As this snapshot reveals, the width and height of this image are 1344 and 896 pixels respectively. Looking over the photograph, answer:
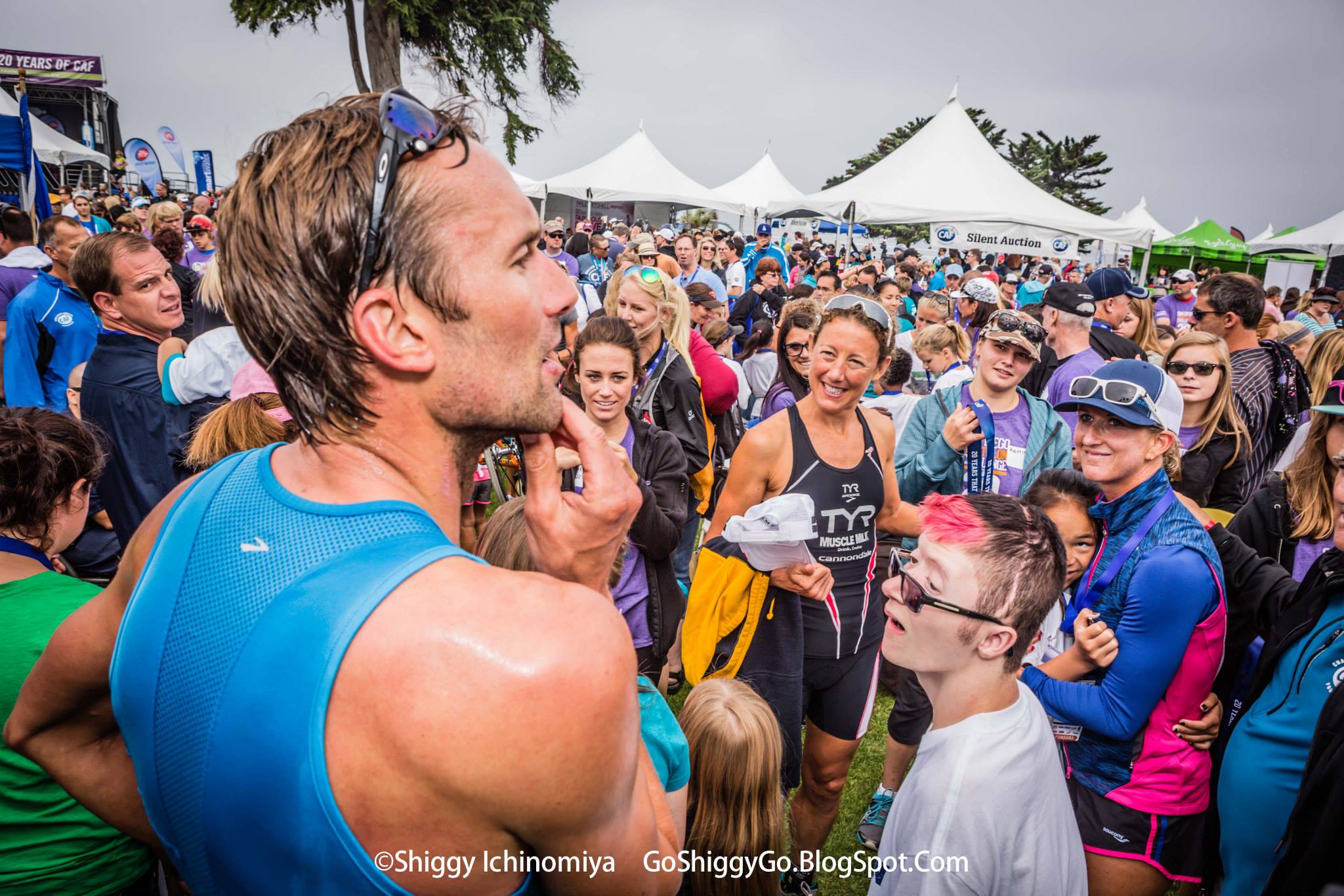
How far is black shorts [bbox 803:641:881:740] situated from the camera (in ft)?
10.9

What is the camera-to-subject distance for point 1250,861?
227cm

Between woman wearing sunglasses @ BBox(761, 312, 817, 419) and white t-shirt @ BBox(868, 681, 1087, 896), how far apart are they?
364 cm

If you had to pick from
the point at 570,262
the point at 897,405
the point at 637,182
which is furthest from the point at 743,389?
the point at 637,182

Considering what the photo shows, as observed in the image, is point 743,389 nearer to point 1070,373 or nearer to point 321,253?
point 1070,373

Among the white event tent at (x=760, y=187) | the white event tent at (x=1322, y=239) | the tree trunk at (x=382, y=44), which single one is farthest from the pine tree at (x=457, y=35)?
the white event tent at (x=1322, y=239)

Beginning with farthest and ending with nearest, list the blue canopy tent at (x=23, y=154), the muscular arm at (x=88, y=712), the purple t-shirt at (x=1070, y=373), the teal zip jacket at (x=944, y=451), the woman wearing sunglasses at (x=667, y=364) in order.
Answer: the blue canopy tent at (x=23, y=154) < the purple t-shirt at (x=1070, y=373) < the woman wearing sunglasses at (x=667, y=364) < the teal zip jacket at (x=944, y=451) < the muscular arm at (x=88, y=712)

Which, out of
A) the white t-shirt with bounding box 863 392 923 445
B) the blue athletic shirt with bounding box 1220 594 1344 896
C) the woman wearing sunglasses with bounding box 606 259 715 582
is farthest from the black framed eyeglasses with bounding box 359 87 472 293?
the white t-shirt with bounding box 863 392 923 445

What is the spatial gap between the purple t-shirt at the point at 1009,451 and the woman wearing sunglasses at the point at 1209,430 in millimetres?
1033

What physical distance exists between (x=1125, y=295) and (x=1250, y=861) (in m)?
6.62

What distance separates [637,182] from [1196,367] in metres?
19.3

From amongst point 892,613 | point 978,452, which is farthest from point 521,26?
point 892,613

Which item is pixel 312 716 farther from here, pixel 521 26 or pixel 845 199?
pixel 521 26

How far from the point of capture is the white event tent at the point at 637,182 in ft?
69.3

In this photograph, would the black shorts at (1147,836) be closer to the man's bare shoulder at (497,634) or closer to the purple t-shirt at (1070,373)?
the man's bare shoulder at (497,634)
